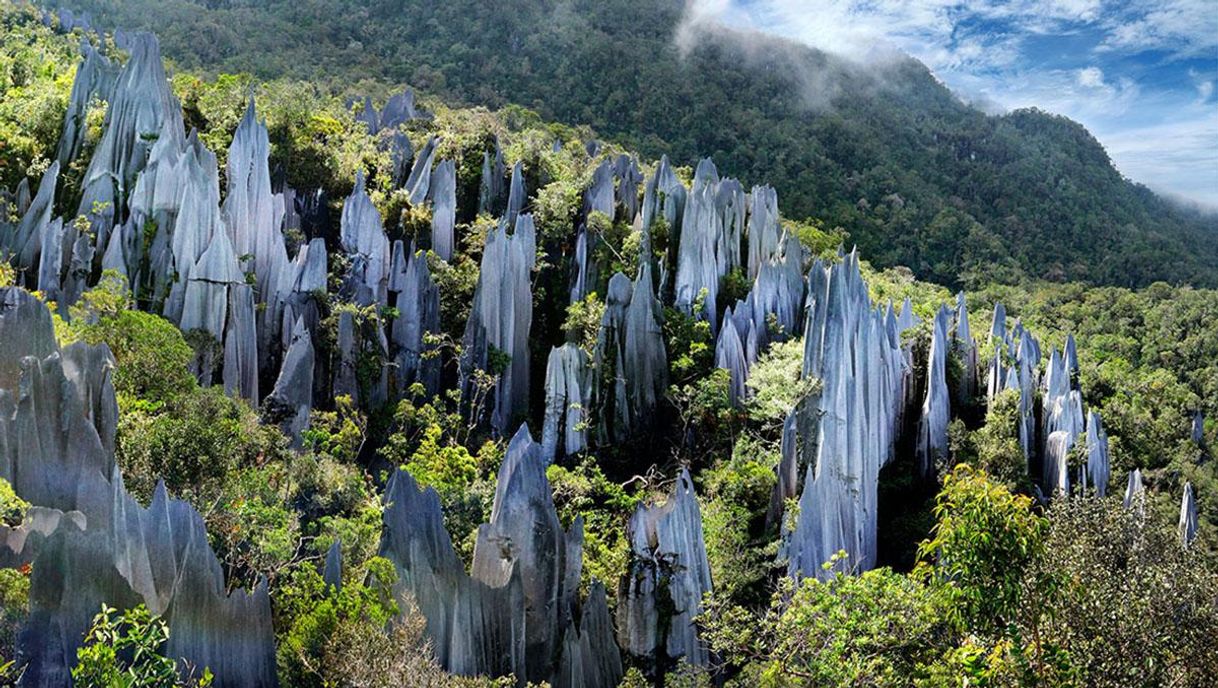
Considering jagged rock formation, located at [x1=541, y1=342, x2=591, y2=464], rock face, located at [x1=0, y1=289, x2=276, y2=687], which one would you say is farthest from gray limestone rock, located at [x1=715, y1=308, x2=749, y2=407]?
rock face, located at [x1=0, y1=289, x2=276, y2=687]

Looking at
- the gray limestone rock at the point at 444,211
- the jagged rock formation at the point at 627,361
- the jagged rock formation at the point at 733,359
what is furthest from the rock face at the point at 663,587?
the gray limestone rock at the point at 444,211

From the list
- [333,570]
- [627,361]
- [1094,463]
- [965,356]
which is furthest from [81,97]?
[1094,463]

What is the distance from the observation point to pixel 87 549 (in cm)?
920

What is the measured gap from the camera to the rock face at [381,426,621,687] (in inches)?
476

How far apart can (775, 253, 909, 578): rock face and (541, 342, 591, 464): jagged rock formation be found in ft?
18.9

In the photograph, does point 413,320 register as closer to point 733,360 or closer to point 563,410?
point 563,410

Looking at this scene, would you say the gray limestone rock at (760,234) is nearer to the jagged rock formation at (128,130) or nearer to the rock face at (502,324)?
the rock face at (502,324)

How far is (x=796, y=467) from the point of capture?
719 inches

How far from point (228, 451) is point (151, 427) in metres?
1.22

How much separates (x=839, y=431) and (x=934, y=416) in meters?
5.06

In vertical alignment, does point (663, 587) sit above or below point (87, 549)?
below

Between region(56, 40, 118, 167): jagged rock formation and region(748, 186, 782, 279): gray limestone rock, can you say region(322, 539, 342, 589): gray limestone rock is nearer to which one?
region(748, 186, 782, 279): gray limestone rock

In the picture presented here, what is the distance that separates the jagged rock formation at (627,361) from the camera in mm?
22609

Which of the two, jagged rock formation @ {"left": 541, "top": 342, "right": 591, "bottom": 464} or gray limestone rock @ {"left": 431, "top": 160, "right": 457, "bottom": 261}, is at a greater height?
gray limestone rock @ {"left": 431, "top": 160, "right": 457, "bottom": 261}
